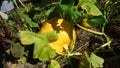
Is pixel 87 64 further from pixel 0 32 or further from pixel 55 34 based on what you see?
pixel 0 32

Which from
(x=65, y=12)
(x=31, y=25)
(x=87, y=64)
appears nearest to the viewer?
(x=87, y=64)

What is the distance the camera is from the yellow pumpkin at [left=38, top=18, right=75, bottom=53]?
3.06m

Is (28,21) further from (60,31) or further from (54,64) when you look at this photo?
(54,64)

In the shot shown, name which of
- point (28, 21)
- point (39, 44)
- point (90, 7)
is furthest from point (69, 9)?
point (28, 21)

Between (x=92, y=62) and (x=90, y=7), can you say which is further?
(x=90, y=7)

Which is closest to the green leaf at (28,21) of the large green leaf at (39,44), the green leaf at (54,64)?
the large green leaf at (39,44)

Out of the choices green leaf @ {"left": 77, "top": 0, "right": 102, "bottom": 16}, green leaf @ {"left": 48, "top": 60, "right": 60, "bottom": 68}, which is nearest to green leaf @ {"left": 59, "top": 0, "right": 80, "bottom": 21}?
green leaf @ {"left": 77, "top": 0, "right": 102, "bottom": 16}

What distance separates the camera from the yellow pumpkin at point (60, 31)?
10.0 feet

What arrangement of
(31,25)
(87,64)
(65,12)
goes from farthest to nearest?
(31,25) < (65,12) < (87,64)

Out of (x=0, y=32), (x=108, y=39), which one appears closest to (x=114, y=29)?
(x=108, y=39)

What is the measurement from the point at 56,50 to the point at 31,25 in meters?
0.35

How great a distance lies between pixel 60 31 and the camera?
309cm

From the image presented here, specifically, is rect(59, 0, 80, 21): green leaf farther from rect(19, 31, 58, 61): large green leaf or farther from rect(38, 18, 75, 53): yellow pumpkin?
rect(19, 31, 58, 61): large green leaf

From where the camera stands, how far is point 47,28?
310cm
